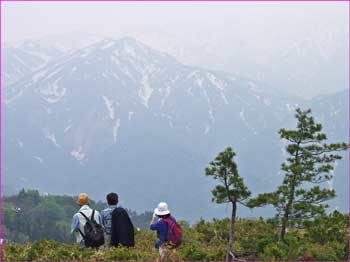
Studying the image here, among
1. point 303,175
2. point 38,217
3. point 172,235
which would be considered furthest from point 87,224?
point 38,217

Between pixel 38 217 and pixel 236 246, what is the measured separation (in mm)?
114436

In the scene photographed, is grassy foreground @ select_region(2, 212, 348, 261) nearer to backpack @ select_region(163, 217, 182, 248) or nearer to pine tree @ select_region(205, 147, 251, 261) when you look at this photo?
backpack @ select_region(163, 217, 182, 248)

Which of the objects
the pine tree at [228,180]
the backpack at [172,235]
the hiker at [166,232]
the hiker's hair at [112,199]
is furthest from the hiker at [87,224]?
the pine tree at [228,180]

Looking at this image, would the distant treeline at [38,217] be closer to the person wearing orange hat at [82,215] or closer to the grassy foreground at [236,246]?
the grassy foreground at [236,246]

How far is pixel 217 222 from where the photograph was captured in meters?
20.3

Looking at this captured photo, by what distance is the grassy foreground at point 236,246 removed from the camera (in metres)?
11.7

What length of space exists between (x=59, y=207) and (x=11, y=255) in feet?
407

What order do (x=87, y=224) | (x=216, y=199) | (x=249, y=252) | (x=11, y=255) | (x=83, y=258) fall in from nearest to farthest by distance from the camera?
(x=83, y=258)
(x=87, y=224)
(x=11, y=255)
(x=216, y=199)
(x=249, y=252)

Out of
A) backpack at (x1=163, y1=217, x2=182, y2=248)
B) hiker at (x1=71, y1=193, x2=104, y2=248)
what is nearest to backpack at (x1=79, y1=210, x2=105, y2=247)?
hiker at (x1=71, y1=193, x2=104, y2=248)

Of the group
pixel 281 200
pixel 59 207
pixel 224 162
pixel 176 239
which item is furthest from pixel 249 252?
pixel 59 207

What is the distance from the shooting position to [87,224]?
12016mm

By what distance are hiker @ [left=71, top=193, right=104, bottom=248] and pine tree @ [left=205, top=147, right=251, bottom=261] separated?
10.9 feet

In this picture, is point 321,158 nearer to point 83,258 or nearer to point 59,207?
point 83,258

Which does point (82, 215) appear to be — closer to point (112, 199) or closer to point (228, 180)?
point (112, 199)
